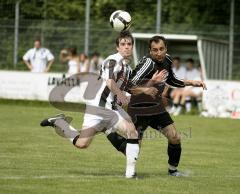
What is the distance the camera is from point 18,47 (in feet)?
95.2

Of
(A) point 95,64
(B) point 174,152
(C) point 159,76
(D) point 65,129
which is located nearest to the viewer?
(C) point 159,76

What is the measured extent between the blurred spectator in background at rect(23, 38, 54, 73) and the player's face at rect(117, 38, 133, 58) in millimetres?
16737

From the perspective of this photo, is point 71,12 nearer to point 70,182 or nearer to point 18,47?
point 18,47

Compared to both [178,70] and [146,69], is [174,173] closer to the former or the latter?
[146,69]

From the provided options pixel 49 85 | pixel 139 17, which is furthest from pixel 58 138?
pixel 139 17

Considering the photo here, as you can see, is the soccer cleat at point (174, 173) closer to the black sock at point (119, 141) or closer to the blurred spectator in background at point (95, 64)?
the black sock at point (119, 141)

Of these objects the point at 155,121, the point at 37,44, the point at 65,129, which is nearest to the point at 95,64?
the point at 37,44

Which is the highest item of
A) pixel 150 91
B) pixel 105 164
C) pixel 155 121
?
pixel 150 91

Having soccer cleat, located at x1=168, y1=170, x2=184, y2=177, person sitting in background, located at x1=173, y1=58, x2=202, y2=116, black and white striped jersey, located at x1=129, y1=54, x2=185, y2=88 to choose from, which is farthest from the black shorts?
person sitting in background, located at x1=173, y1=58, x2=202, y2=116

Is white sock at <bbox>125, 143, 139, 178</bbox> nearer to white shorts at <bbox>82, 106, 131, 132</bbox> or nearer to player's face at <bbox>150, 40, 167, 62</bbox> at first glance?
white shorts at <bbox>82, 106, 131, 132</bbox>

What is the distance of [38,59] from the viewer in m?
27.4

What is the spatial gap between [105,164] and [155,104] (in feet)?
5.88

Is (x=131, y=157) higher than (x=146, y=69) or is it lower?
lower

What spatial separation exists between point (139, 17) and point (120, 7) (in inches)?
81.8
